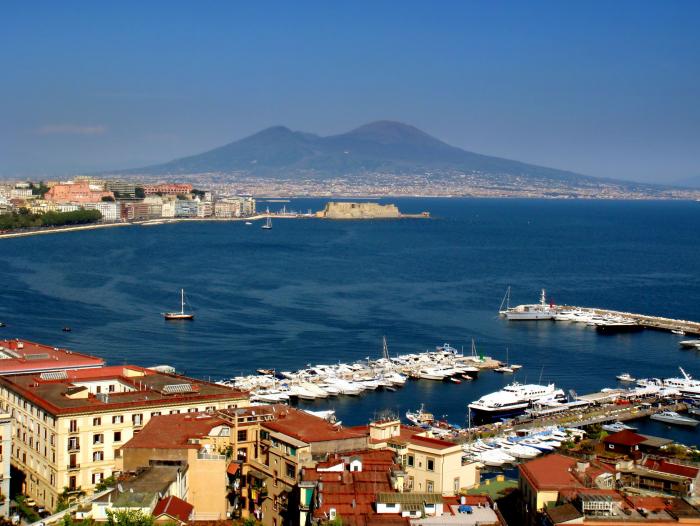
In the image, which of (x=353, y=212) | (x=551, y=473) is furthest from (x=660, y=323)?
(x=353, y=212)

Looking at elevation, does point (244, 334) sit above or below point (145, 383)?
below

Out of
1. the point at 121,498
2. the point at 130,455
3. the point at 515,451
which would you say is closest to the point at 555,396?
the point at 515,451

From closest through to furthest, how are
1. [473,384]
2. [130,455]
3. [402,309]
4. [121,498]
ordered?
[121,498]
[130,455]
[473,384]
[402,309]

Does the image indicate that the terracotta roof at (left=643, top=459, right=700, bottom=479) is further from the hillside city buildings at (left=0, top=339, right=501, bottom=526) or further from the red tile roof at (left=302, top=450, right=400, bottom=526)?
the red tile roof at (left=302, top=450, right=400, bottom=526)

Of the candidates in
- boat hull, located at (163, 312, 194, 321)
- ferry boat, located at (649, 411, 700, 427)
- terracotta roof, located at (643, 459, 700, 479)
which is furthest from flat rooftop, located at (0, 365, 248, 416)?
boat hull, located at (163, 312, 194, 321)

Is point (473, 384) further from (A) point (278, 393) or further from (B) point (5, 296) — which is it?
(B) point (5, 296)

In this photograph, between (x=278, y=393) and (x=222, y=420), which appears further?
(x=278, y=393)
